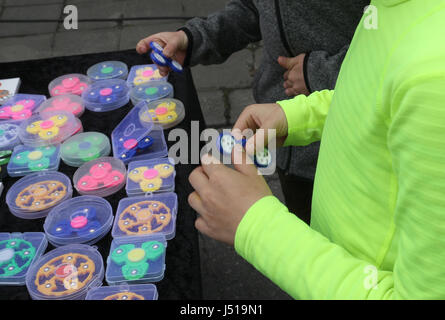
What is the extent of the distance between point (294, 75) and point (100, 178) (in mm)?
507

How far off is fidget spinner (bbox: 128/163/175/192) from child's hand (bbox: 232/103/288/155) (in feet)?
0.75

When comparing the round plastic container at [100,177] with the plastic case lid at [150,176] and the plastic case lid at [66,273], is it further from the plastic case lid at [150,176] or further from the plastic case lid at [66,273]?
the plastic case lid at [66,273]

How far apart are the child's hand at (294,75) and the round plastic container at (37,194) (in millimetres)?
567

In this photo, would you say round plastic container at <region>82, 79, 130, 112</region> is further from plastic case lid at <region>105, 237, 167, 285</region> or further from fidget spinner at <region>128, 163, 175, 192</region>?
plastic case lid at <region>105, 237, 167, 285</region>

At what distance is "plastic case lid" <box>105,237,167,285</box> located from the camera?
75cm

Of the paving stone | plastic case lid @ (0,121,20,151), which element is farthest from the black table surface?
the paving stone

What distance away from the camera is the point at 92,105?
3.72ft

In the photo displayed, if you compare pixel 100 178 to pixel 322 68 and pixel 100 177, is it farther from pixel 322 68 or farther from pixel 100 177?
pixel 322 68

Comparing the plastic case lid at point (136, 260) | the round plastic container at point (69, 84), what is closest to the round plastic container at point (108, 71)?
the round plastic container at point (69, 84)

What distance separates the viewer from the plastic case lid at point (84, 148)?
0.99 meters

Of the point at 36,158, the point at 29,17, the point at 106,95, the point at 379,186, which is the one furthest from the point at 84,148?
the point at 29,17

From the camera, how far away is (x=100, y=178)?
936 millimetres
